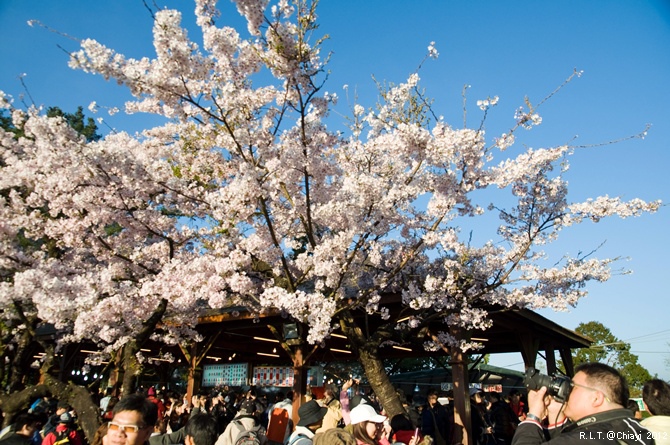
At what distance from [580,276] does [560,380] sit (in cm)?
628

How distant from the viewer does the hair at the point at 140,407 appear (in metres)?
2.65

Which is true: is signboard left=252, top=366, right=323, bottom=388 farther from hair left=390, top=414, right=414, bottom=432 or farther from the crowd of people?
hair left=390, top=414, right=414, bottom=432

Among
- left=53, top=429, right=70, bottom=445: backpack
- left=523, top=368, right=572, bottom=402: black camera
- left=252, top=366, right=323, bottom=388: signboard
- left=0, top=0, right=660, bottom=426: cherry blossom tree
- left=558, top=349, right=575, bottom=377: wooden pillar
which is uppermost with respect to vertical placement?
left=0, top=0, right=660, bottom=426: cherry blossom tree

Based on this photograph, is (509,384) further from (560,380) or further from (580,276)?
(560,380)

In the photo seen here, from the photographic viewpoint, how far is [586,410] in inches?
92.5

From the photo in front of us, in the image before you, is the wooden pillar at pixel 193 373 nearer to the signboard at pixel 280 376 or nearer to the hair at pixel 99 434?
the signboard at pixel 280 376

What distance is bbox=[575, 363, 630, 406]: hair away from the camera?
7.60ft

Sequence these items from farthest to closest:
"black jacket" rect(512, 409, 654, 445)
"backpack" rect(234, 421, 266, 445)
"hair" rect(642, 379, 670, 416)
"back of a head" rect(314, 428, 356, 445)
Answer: "backpack" rect(234, 421, 266, 445) → "back of a head" rect(314, 428, 356, 445) → "hair" rect(642, 379, 670, 416) → "black jacket" rect(512, 409, 654, 445)

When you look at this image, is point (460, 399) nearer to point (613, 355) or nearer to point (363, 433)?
point (363, 433)

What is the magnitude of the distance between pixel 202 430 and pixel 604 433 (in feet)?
9.10

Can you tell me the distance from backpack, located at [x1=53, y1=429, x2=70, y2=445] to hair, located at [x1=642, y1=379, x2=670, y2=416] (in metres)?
5.62

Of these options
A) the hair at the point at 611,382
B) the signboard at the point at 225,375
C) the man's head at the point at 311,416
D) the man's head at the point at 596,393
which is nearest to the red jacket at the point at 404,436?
the man's head at the point at 311,416

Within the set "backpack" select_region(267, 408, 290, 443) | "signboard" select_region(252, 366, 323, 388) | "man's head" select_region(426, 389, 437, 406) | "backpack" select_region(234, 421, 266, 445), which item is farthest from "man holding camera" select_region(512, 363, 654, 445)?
"signboard" select_region(252, 366, 323, 388)

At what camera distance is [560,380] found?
2.52 m
